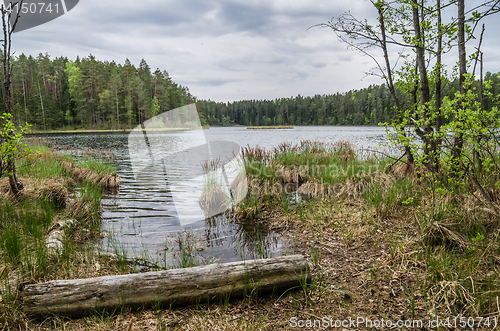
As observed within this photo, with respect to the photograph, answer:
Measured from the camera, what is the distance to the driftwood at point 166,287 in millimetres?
2607

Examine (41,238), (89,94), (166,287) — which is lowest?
(166,287)

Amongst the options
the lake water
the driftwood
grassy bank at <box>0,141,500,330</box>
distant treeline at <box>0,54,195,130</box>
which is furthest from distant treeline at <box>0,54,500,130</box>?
the driftwood

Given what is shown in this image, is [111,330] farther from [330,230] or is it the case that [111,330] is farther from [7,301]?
[330,230]

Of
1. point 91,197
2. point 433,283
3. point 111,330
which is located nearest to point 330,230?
point 433,283

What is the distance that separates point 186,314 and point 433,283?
282cm

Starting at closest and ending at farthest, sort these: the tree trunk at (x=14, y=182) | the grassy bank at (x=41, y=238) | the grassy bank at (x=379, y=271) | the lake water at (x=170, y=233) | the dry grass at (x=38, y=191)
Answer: the grassy bank at (x=379, y=271), the grassy bank at (x=41, y=238), the lake water at (x=170, y=233), the tree trunk at (x=14, y=182), the dry grass at (x=38, y=191)

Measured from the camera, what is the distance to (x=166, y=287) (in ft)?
9.32

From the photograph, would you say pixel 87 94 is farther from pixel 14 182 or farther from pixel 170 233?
pixel 170 233

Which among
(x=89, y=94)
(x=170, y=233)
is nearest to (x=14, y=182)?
(x=170, y=233)

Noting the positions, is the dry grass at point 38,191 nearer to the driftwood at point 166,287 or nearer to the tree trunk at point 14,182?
the tree trunk at point 14,182

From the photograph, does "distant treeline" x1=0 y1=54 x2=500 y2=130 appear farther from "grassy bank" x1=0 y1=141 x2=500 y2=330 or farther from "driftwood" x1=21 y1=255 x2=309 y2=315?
"driftwood" x1=21 y1=255 x2=309 y2=315

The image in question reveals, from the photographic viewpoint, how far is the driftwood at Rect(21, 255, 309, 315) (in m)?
2.61

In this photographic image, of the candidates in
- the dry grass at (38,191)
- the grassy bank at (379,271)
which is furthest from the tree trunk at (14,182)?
the grassy bank at (379,271)

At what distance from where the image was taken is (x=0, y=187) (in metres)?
6.22
